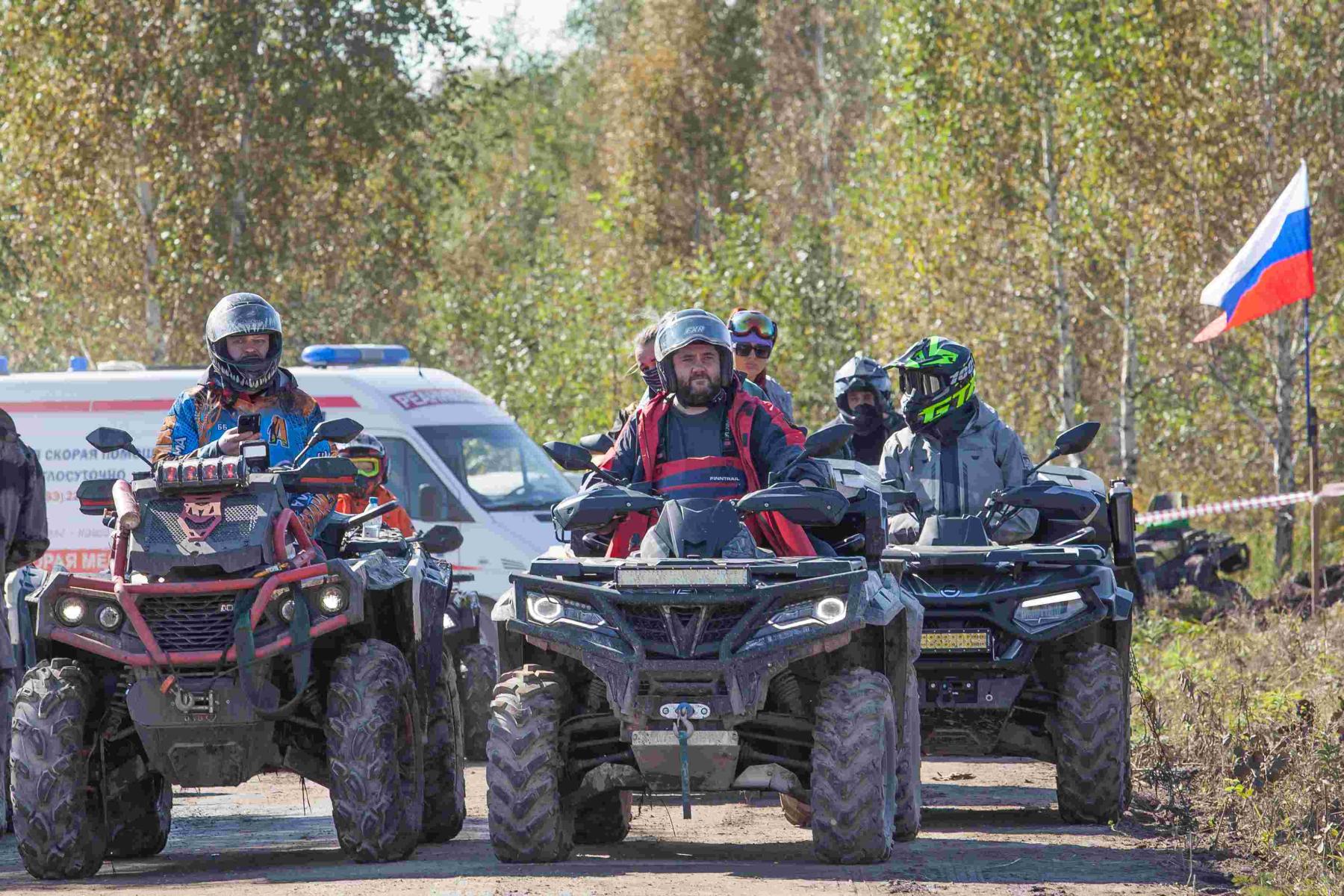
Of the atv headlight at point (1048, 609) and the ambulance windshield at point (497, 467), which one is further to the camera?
the ambulance windshield at point (497, 467)

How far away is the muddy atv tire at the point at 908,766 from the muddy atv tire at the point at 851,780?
1.72 feet

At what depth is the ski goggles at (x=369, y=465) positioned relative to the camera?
998 cm

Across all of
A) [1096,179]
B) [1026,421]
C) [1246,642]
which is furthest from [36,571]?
[1026,421]

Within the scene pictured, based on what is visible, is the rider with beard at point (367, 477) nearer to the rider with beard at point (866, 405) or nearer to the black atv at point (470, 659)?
the black atv at point (470, 659)

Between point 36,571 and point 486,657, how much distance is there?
2.61 metres

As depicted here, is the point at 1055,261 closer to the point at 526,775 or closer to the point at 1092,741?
the point at 1092,741

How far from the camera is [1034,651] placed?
10938 millimetres

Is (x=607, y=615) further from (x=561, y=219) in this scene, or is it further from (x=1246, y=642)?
(x=561, y=219)

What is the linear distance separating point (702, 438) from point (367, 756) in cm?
191

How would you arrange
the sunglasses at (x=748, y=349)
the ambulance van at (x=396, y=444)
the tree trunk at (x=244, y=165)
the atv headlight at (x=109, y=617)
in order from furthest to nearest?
the tree trunk at (x=244, y=165) → the ambulance van at (x=396, y=444) → the sunglasses at (x=748, y=349) → the atv headlight at (x=109, y=617)

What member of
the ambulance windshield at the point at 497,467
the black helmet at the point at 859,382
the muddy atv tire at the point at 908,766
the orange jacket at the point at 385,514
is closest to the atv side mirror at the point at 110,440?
the orange jacket at the point at 385,514

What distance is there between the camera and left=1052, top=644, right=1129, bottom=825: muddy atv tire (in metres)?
10.6

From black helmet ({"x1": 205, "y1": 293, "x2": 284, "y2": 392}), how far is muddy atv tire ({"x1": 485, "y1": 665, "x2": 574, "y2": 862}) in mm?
2088

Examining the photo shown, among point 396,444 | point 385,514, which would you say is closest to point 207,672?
point 385,514
